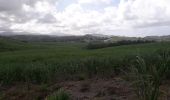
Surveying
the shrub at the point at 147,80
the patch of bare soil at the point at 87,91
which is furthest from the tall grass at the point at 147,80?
the patch of bare soil at the point at 87,91

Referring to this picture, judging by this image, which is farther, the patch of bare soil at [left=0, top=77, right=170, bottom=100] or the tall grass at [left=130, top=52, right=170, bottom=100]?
the patch of bare soil at [left=0, top=77, right=170, bottom=100]

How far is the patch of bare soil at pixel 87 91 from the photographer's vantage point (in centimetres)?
743

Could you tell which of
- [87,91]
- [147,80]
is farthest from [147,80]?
[87,91]

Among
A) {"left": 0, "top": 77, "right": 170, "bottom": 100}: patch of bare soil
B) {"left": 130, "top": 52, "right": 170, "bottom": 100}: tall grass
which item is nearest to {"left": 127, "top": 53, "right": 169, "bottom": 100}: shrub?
{"left": 130, "top": 52, "right": 170, "bottom": 100}: tall grass

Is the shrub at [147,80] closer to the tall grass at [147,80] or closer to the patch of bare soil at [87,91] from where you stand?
the tall grass at [147,80]

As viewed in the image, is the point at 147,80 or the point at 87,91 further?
the point at 87,91

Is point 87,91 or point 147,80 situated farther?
point 87,91

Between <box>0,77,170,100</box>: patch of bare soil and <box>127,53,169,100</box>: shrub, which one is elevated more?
<box>127,53,169,100</box>: shrub

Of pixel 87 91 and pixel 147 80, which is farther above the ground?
A: pixel 147 80

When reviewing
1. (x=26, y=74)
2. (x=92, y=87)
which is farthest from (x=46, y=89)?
(x=26, y=74)

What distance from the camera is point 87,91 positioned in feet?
27.0

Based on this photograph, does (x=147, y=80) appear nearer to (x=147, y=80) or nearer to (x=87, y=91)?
(x=147, y=80)

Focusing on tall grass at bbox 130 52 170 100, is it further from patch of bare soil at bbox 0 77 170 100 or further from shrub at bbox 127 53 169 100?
patch of bare soil at bbox 0 77 170 100

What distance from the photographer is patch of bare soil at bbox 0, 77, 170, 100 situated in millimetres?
7434
